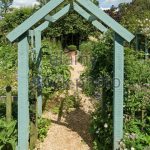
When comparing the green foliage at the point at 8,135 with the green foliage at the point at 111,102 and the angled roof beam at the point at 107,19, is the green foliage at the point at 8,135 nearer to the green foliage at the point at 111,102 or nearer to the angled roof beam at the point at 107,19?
the green foliage at the point at 111,102

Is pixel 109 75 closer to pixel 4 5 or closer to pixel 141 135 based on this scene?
pixel 141 135

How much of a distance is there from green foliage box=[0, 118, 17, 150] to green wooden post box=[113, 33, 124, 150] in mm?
1703

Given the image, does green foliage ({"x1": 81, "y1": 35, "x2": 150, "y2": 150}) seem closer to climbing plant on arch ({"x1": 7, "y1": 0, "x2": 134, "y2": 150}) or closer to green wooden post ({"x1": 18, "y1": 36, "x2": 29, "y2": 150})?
climbing plant on arch ({"x1": 7, "y1": 0, "x2": 134, "y2": 150})

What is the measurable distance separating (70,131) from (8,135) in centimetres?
Result: 187

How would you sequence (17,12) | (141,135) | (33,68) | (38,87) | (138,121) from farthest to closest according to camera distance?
1. (17,12)
2. (38,87)
3. (33,68)
4. (138,121)
5. (141,135)

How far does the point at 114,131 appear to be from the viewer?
643cm

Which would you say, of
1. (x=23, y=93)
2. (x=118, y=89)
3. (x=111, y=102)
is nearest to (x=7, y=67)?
(x=111, y=102)

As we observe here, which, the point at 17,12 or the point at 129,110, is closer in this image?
the point at 129,110

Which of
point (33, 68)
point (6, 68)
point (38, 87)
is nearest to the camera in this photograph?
point (33, 68)

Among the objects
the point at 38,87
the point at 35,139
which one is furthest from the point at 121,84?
the point at 38,87

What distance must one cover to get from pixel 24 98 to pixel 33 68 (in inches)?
61.9

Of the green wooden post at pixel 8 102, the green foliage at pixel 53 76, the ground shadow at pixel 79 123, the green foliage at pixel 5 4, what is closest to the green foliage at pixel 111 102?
the ground shadow at pixel 79 123

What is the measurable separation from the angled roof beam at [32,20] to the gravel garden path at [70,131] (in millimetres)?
2295

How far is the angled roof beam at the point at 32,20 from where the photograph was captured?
606 cm
